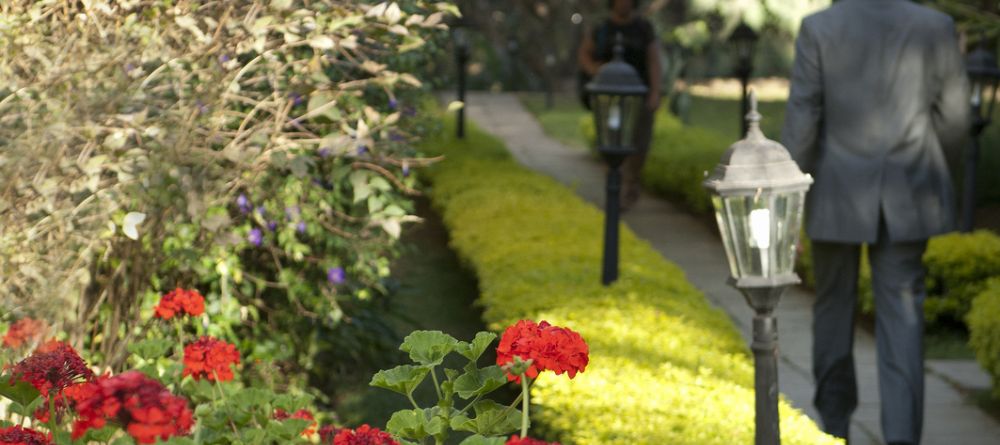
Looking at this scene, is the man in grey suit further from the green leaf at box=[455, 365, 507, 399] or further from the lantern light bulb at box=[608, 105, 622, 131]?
the green leaf at box=[455, 365, 507, 399]

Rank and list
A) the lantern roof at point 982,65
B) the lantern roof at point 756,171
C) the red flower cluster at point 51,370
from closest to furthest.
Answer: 1. the red flower cluster at point 51,370
2. the lantern roof at point 756,171
3. the lantern roof at point 982,65

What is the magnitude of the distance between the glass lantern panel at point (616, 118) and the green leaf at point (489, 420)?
3531 mm

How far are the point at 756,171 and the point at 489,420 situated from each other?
42.7 inches

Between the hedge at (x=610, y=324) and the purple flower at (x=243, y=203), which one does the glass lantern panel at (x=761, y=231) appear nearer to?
the hedge at (x=610, y=324)

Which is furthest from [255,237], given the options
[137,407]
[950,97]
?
[137,407]

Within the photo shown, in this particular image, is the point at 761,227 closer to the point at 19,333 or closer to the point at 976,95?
the point at 19,333

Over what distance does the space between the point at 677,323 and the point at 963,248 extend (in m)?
3.15

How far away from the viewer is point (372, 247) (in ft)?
20.0

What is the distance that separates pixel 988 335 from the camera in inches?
246

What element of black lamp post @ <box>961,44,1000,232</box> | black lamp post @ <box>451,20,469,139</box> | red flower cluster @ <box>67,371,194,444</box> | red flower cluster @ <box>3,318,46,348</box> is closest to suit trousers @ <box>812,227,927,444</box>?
red flower cluster @ <box>3,318,46,348</box>

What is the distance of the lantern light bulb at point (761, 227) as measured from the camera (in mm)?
3633

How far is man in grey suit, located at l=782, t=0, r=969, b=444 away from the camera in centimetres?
531

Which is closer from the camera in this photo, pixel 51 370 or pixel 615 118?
pixel 51 370

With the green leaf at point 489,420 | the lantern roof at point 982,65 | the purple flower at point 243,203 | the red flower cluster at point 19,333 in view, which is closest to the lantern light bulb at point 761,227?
the green leaf at point 489,420
